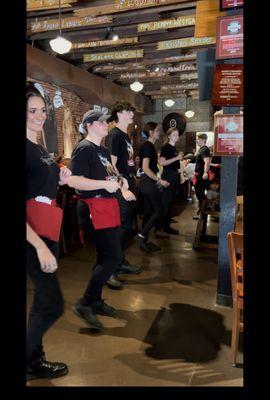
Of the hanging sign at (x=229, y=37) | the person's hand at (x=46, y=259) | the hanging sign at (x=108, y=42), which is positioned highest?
the hanging sign at (x=108, y=42)

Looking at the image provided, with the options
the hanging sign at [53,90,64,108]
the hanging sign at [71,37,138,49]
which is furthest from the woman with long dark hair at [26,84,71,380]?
the hanging sign at [53,90,64,108]

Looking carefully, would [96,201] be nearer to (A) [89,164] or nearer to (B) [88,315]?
(A) [89,164]

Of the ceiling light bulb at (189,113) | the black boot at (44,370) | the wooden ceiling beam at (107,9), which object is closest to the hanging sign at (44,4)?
the wooden ceiling beam at (107,9)

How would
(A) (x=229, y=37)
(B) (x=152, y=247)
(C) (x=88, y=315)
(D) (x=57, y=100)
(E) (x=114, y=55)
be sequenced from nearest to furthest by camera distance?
(C) (x=88, y=315), (A) (x=229, y=37), (B) (x=152, y=247), (E) (x=114, y=55), (D) (x=57, y=100)

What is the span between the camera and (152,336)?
2695mm

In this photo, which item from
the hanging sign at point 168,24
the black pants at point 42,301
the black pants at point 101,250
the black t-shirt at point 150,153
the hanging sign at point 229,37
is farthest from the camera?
the hanging sign at point 168,24

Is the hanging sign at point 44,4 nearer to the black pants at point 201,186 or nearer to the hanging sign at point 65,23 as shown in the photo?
the hanging sign at point 65,23

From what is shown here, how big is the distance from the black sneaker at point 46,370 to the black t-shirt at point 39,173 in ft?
3.19

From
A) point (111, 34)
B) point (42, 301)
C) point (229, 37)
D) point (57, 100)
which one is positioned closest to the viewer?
point (42, 301)

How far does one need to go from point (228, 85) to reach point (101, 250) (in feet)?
5.22

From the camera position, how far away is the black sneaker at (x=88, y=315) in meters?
2.75

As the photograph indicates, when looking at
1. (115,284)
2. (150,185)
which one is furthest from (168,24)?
(115,284)
